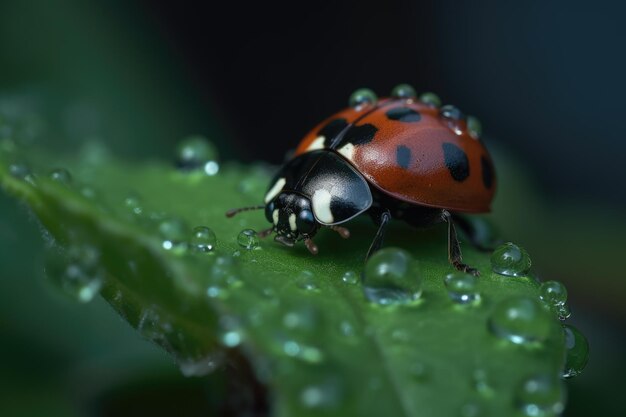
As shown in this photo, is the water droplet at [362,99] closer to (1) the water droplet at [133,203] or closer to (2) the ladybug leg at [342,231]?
(2) the ladybug leg at [342,231]

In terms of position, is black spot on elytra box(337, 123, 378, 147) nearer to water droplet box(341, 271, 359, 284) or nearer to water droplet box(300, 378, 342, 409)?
water droplet box(341, 271, 359, 284)

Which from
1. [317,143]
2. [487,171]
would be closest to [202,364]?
[317,143]

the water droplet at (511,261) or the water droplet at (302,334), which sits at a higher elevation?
the water droplet at (302,334)

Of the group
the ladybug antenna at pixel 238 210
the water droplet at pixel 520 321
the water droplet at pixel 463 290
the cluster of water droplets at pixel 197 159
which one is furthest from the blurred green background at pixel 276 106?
the water droplet at pixel 520 321

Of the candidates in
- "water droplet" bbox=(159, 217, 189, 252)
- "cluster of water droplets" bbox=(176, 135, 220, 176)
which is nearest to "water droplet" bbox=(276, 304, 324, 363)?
"water droplet" bbox=(159, 217, 189, 252)

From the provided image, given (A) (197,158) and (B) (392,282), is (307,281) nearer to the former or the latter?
(B) (392,282)

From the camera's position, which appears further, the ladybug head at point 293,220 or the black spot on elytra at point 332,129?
the black spot on elytra at point 332,129

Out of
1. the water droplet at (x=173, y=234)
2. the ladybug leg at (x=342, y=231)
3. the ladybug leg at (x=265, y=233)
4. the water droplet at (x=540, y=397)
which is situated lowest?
the ladybug leg at (x=342, y=231)

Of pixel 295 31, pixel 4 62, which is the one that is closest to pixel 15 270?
pixel 4 62
